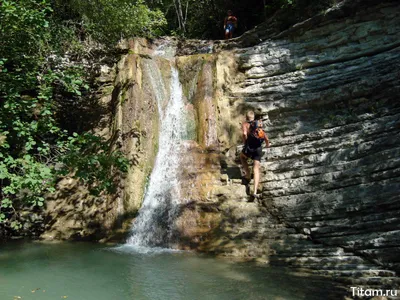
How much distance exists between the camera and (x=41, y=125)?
279 inches

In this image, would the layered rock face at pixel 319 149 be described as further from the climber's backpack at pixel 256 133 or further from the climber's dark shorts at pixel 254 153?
the climber's backpack at pixel 256 133

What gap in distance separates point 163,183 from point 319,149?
3836 millimetres

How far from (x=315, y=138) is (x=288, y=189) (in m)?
1.32

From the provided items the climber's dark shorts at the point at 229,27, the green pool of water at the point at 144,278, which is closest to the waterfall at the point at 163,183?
the green pool of water at the point at 144,278

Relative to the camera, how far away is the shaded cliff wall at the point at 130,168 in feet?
29.1

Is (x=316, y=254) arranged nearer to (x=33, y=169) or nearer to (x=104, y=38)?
(x=33, y=169)

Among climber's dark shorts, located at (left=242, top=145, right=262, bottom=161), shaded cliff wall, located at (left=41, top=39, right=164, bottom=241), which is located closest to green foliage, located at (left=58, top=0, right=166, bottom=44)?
shaded cliff wall, located at (left=41, top=39, right=164, bottom=241)

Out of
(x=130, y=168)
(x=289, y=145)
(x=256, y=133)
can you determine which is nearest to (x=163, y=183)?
(x=130, y=168)

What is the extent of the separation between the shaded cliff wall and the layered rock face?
1.60 m

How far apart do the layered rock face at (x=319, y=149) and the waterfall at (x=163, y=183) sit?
606 millimetres

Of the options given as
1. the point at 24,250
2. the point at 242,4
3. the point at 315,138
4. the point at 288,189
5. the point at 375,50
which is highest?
the point at 242,4

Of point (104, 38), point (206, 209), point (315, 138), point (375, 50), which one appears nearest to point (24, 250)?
point (206, 209)

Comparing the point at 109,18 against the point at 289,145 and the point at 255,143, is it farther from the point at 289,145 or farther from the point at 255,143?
the point at 289,145

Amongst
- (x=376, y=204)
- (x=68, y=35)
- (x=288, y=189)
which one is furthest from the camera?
(x=68, y=35)
